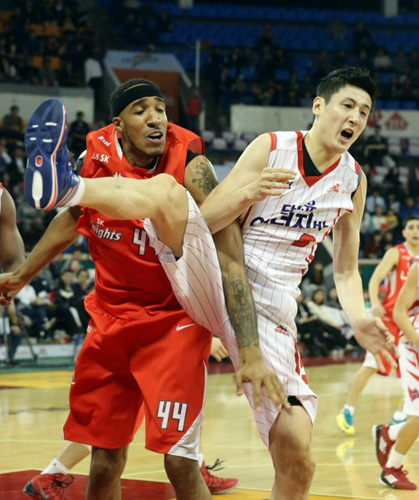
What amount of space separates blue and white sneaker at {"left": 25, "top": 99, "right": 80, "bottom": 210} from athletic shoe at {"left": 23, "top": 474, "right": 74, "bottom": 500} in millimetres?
2869

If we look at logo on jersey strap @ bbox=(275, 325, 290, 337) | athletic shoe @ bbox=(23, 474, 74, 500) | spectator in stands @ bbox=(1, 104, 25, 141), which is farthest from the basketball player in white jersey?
spectator in stands @ bbox=(1, 104, 25, 141)

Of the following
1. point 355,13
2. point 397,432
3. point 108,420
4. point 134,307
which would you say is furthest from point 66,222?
point 355,13

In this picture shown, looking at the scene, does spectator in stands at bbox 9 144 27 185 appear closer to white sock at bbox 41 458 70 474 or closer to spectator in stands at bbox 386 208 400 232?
spectator in stands at bbox 386 208 400 232

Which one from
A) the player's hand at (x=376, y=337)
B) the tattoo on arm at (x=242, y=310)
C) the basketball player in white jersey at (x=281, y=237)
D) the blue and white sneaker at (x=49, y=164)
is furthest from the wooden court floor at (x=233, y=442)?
the blue and white sneaker at (x=49, y=164)

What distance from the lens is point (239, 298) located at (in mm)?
4172

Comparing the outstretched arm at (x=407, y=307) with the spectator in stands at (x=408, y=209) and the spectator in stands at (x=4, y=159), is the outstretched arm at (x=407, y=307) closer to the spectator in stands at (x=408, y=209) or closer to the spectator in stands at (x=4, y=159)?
the spectator in stands at (x=4, y=159)

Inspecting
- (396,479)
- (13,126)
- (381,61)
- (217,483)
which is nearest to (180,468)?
(217,483)

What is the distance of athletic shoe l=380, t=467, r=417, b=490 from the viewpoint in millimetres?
6887

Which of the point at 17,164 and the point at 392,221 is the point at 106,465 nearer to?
the point at 17,164

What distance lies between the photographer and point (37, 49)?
22391mm

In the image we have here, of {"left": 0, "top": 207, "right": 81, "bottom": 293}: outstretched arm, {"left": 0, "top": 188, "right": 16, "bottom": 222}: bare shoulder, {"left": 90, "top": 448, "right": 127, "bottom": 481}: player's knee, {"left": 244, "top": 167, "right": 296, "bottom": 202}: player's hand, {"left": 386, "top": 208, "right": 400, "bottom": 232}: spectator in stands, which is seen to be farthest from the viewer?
{"left": 386, "top": 208, "right": 400, "bottom": 232}: spectator in stands

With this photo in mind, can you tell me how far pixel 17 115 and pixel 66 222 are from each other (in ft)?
48.3

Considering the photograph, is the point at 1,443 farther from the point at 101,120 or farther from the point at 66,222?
the point at 101,120

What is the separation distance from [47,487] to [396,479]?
2.40m
